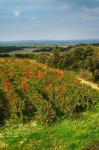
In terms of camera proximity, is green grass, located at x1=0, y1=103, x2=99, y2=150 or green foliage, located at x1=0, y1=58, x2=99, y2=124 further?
green foliage, located at x1=0, y1=58, x2=99, y2=124

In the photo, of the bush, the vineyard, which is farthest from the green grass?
the bush

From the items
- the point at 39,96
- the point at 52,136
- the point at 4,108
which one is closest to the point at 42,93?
→ the point at 39,96

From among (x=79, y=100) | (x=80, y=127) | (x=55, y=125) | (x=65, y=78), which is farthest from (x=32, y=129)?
(x=65, y=78)

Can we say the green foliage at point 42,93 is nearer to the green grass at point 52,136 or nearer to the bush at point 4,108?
the bush at point 4,108

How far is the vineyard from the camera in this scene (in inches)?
1112

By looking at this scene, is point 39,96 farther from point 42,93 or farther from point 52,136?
point 52,136

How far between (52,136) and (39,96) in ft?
28.5

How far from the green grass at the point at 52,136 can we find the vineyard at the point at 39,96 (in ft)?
4.44

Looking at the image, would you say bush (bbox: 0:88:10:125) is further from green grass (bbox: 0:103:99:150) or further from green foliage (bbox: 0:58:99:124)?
green grass (bbox: 0:103:99:150)

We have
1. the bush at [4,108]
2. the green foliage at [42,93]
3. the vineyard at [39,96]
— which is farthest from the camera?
the green foliage at [42,93]

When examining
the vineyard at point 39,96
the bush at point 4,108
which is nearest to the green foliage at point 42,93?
the vineyard at point 39,96

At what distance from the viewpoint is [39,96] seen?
103ft

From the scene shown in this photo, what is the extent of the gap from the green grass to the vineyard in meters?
1.35

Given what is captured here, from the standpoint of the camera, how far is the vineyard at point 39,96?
2823 centimetres
